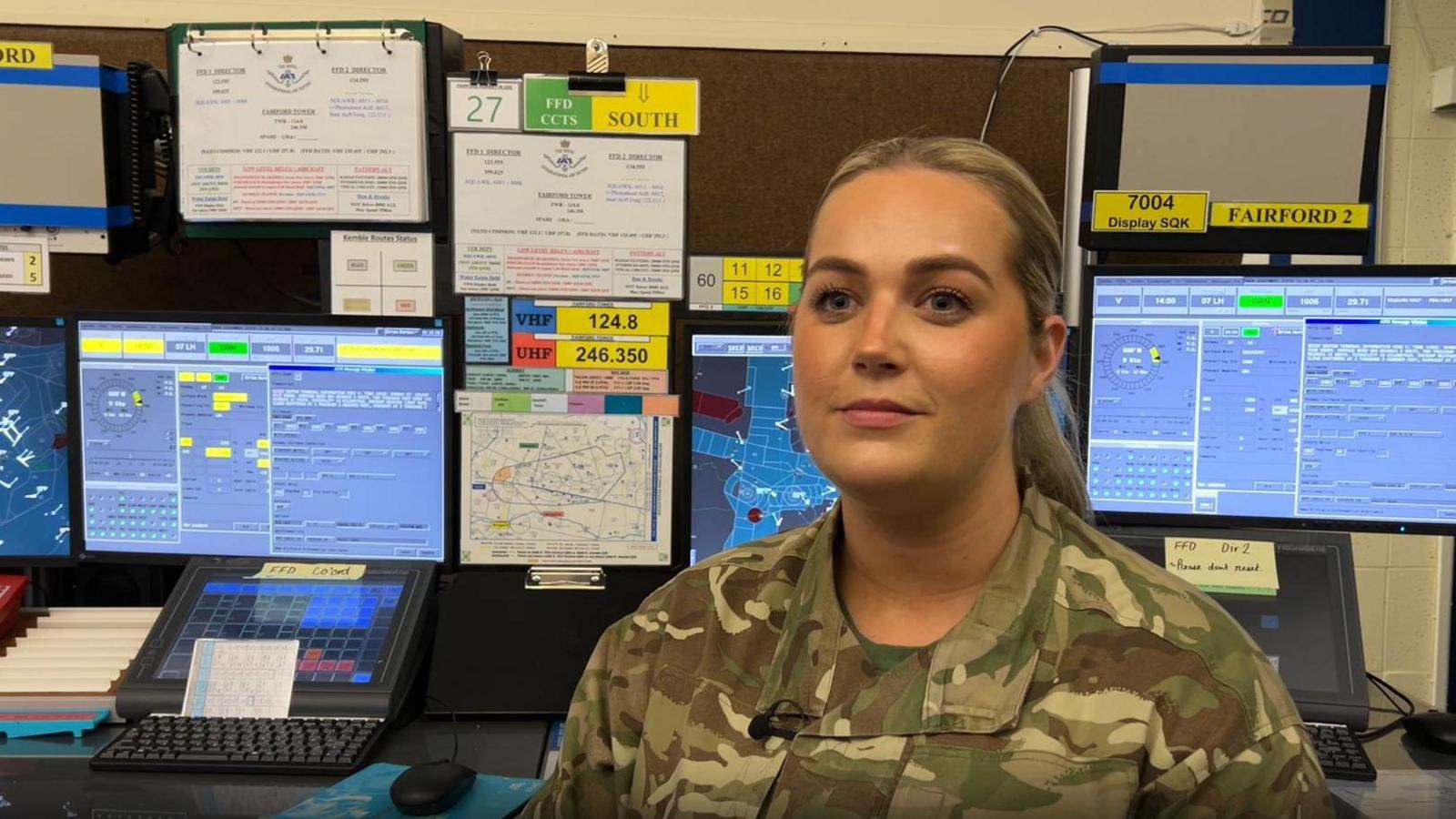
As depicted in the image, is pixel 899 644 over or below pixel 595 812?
over

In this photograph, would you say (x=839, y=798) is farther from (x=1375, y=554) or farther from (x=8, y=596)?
(x=1375, y=554)

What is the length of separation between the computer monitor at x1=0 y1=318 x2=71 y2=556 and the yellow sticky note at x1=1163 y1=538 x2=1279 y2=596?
1516 millimetres

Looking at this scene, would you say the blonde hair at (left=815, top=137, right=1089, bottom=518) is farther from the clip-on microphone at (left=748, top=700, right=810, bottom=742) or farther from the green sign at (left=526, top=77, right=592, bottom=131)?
the green sign at (left=526, top=77, right=592, bottom=131)

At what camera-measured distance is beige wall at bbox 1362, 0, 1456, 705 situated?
263 centimetres

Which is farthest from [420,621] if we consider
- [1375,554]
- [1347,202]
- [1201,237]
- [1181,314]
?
[1375,554]

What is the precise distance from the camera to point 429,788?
3.45 feet

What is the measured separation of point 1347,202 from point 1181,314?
0.99 feet

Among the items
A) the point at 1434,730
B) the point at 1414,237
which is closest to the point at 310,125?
the point at 1434,730

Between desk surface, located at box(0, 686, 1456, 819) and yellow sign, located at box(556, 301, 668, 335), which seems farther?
yellow sign, located at box(556, 301, 668, 335)

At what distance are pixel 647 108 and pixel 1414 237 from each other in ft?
7.26

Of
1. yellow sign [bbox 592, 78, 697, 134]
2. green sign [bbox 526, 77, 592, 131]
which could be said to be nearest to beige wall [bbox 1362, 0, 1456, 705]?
yellow sign [bbox 592, 78, 697, 134]

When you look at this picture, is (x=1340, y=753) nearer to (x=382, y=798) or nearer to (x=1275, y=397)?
(x=1275, y=397)

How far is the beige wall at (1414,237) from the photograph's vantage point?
2.63m

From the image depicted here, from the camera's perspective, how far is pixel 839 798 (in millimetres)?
828
